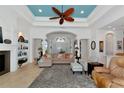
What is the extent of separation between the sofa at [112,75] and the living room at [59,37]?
1.50 meters

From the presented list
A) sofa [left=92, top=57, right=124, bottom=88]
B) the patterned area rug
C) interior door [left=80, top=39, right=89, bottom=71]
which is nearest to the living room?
interior door [left=80, top=39, right=89, bottom=71]

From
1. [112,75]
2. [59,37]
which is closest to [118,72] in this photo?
[112,75]

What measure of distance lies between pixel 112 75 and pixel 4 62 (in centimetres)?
464

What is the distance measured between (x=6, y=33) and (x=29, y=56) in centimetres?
480

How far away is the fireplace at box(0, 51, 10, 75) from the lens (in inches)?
253

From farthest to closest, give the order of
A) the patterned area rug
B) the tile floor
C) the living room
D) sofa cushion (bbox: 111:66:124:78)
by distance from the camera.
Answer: the living room, the patterned area rug, the tile floor, sofa cushion (bbox: 111:66:124:78)

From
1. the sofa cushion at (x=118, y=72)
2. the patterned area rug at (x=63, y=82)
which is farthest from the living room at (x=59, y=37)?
the sofa cushion at (x=118, y=72)

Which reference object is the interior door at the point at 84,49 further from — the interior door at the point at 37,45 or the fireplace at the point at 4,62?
the fireplace at the point at 4,62

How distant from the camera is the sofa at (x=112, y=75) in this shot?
3230mm

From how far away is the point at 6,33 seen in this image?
6.78m

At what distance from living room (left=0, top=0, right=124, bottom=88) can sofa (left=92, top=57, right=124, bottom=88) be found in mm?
1505

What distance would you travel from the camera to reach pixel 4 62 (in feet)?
22.1

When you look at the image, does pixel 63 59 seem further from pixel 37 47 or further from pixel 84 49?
pixel 37 47

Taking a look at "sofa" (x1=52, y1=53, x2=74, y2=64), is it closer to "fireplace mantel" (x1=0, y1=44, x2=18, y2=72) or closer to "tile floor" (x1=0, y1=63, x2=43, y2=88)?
"fireplace mantel" (x1=0, y1=44, x2=18, y2=72)
